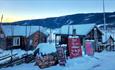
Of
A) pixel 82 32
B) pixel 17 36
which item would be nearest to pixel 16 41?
pixel 17 36

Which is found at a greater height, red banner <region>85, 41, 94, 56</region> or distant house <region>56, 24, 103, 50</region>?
distant house <region>56, 24, 103, 50</region>

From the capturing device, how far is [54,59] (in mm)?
20516

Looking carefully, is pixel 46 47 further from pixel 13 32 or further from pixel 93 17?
pixel 93 17

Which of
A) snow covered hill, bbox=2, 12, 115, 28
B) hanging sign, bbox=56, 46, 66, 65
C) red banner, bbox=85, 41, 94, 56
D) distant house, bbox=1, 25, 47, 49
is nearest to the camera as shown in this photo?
hanging sign, bbox=56, 46, 66, 65

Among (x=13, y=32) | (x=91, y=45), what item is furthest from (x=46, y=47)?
(x=13, y=32)

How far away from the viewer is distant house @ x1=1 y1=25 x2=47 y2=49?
35.6 m

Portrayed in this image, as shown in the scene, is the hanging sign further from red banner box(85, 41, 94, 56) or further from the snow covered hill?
the snow covered hill

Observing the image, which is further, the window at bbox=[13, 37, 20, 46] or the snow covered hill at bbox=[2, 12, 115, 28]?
the snow covered hill at bbox=[2, 12, 115, 28]

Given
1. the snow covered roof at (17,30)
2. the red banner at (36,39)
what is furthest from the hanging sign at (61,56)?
the red banner at (36,39)

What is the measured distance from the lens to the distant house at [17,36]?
3559cm

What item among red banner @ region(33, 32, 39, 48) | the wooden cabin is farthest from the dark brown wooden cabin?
red banner @ region(33, 32, 39, 48)

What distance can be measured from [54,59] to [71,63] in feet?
6.39

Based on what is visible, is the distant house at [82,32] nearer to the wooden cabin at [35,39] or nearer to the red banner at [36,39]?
the wooden cabin at [35,39]

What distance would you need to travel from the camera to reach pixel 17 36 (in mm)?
36938
